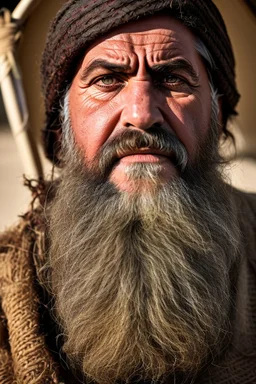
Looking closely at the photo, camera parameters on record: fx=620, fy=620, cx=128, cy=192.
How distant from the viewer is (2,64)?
2.32 meters

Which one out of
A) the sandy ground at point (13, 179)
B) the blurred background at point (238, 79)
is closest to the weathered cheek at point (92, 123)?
the blurred background at point (238, 79)

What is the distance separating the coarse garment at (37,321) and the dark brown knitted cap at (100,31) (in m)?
0.45

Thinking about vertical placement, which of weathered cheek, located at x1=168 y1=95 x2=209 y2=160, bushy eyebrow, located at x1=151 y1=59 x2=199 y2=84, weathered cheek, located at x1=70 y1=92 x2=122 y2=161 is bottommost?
weathered cheek, located at x1=168 y1=95 x2=209 y2=160

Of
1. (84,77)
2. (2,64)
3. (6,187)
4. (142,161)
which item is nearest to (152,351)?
(142,161)

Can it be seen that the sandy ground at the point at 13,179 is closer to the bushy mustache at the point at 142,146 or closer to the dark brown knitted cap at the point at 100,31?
the dark brown knitted cap at the point at 100,31

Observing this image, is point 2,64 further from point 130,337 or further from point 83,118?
point 130,337

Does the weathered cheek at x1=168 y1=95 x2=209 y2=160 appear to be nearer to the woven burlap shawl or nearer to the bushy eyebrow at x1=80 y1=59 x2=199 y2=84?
the bushy eyebrow at x1=80 y1=59 x2=199 y2=84

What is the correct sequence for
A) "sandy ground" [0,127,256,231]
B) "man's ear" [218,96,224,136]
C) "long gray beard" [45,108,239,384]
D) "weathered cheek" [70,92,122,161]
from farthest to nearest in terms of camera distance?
1. "sandy ground" [0,127,256,231]
2. "man's ear" [218,96,224,136]
3. "weathered cheek" [70,92,122,161]
4. "long gray beard" [45,108,239,384]

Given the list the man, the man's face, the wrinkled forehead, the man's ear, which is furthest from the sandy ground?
the wrinkled forehead

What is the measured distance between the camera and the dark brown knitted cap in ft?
6.10

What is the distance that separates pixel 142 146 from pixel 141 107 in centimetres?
11

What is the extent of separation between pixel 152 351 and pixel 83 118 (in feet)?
2.46

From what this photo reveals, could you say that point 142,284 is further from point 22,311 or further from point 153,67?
point 153,67

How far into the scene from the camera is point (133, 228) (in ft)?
5.90
